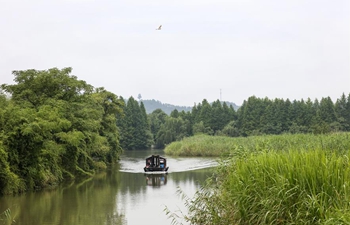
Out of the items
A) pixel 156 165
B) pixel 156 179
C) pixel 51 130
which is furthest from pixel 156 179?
pixel 51 130

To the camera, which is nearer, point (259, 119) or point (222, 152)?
point (222, 152)

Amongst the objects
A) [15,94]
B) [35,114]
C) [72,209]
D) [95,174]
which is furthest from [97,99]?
[72,209]

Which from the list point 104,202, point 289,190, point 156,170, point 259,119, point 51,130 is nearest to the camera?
point 289,190

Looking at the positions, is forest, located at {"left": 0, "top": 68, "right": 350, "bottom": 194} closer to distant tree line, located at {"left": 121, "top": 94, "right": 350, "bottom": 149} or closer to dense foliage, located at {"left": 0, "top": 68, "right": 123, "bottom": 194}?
dense foliage, located at {"left": 0, "top": 68, "right": 123, "bottom": 194}

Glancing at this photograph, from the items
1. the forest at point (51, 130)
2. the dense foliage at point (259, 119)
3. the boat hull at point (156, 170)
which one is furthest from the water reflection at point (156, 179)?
the dense foliage at point (259, 119)

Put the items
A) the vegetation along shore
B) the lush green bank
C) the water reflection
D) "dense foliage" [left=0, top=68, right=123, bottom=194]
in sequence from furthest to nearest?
the water reflection < "dense foliage" [left=0, top=68, right=123, bottom=194] < the vegetation along shore < the lush green bank

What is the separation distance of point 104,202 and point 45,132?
4.52 m

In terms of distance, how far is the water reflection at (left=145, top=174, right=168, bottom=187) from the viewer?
24969mm

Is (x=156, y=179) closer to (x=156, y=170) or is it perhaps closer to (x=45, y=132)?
(x=156, y=170)

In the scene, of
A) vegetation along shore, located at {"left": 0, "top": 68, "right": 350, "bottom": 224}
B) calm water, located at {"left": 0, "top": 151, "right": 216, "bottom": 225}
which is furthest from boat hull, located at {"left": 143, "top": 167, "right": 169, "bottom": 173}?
vegetation along shore, located at {"left": 0, "top": 68, "right": 350, "bottom": 224}

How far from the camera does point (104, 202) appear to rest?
1866 centimetres

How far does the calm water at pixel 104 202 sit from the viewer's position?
15034 millimetres

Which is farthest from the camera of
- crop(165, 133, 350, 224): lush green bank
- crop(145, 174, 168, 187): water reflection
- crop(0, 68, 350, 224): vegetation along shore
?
crop(145, 174, 168, 187): water reflection

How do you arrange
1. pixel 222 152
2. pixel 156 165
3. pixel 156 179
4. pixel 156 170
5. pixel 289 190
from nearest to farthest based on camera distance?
pixel 289 190
pixel 222 152
pixel 156 179
pixel 156 170
pixel 156 165
